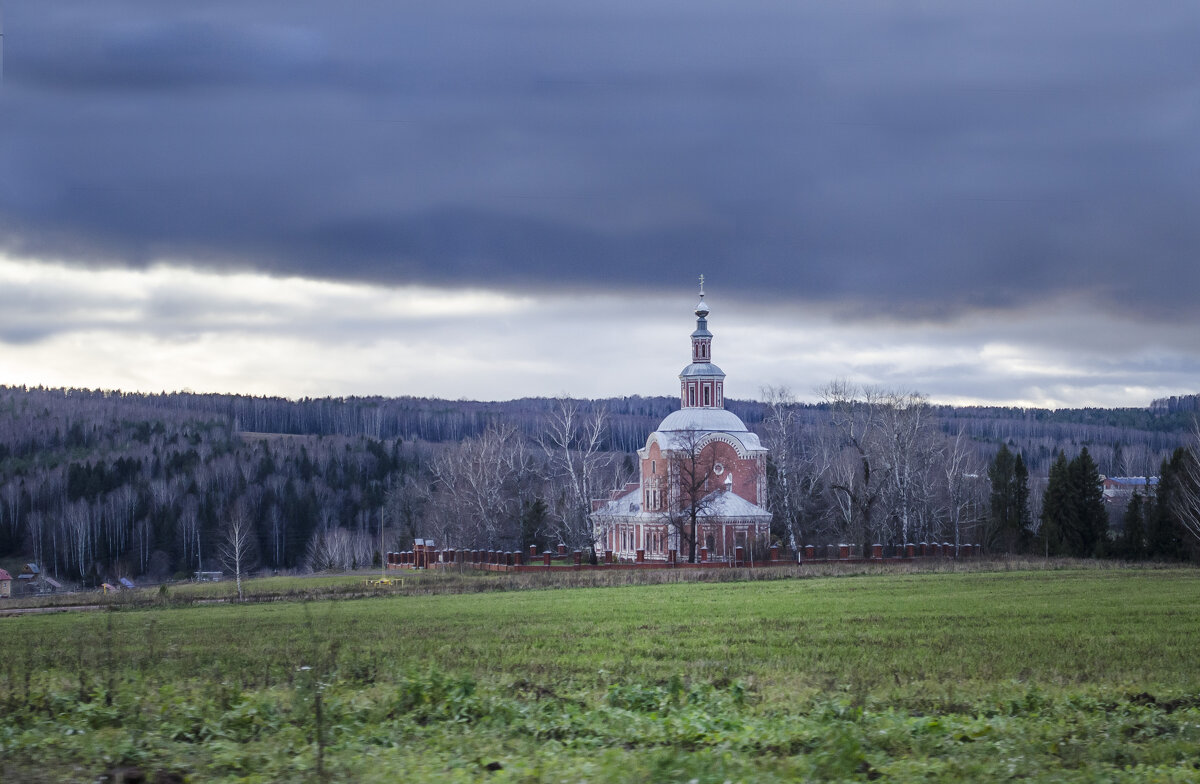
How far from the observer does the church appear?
56750mm

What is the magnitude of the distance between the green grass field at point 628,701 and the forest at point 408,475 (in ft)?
105

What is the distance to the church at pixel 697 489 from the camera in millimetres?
56750

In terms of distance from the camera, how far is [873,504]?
6334 cm

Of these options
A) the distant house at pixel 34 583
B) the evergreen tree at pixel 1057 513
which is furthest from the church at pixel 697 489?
the distant house at pixel 34 583

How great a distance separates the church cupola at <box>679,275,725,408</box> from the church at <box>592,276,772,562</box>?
0.06 meters

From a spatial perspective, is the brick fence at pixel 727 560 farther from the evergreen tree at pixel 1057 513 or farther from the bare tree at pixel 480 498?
the bare tree at pixel 480 498

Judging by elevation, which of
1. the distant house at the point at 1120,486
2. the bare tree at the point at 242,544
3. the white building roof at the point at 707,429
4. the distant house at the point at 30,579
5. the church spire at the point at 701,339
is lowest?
the distant house at the point at 30,579

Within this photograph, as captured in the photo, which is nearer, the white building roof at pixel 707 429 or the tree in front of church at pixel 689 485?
the tree in front of church at pixel 689 485

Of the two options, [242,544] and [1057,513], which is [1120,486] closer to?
[1057,513]

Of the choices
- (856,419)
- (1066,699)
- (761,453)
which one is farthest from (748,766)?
(856,419)

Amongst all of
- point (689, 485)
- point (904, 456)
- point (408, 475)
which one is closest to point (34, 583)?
point (408, 475)

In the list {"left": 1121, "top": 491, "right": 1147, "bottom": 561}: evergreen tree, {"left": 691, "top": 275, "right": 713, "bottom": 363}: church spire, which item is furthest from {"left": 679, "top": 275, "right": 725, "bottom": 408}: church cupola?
{"left": 1121, "top": 491, "right": 1147, "bottom": 561}: evergreen tree

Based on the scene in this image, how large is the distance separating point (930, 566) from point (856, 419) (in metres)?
25.1

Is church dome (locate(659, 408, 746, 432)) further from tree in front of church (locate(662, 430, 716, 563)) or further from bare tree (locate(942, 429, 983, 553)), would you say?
bare tree (locate(942, 429, 983, 553))
